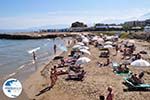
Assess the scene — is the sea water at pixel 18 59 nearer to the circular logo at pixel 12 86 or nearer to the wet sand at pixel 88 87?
the wet sand at pixel 88 87

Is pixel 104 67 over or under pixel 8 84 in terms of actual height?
under

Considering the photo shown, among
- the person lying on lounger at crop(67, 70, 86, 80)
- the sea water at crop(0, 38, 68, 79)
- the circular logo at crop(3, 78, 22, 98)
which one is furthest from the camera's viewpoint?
the sea water at crop(0, 38, 68, 79)

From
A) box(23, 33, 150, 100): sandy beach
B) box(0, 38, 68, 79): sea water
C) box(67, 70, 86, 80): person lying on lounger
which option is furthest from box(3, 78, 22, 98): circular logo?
box(0, 38, 68, 79): sea water

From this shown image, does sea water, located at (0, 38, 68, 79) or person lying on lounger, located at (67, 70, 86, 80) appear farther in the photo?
sea water, located at (0, 38, 68, 79)

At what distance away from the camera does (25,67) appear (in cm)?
3259

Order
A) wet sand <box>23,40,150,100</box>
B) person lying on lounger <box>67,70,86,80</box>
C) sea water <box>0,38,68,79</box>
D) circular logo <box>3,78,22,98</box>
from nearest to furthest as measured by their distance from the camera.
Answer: circular logo <box>3,78,22,98</box>, wet sand <box>23,40,150,100</box>, person lying on lounger <box>67,70,86,80</box>, sea water <box>0,38,68,79</box>

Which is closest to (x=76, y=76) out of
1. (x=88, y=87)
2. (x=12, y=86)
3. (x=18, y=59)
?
(x=88, y=87)

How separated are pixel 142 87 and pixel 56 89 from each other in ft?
18.8

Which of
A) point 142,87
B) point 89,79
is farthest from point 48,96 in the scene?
point 142,87

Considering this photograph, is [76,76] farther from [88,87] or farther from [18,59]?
[18,59]

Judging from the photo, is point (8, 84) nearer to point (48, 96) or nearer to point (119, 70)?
point (48, 96)

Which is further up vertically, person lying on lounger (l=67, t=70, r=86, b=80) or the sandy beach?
person lying on lounger (l=67, t=70, r=86, b=80)

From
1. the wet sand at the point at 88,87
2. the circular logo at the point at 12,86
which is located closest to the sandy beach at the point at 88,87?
the wet sand at the point at 88,87

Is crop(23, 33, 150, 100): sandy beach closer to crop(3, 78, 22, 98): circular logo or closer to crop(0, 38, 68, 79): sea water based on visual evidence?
crop(3, 78, 22, 98): circular logo
